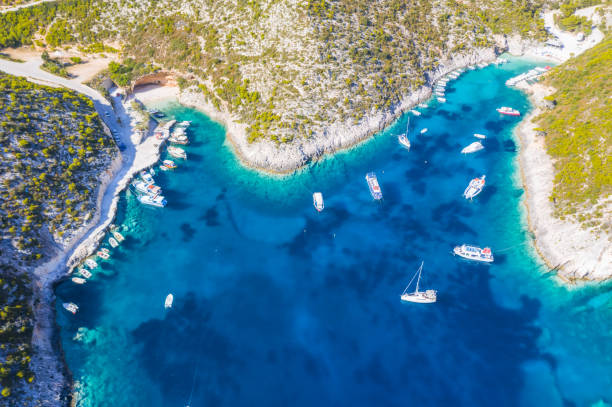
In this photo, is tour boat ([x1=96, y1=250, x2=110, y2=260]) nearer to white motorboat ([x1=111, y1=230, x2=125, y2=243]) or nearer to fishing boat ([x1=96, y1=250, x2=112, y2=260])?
fishing boat ([x1=96, y1=250, x2=112, y2=260])

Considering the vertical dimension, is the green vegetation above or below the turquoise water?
above

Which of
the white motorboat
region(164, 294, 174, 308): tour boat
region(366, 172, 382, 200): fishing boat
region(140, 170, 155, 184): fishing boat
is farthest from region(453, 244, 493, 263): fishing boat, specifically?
region(140, 170, 155, 184): fishing boat

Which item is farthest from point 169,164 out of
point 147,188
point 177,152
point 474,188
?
point 474,188

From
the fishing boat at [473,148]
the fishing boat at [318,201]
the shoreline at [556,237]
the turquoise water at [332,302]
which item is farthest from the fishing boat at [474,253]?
the fishing boat at [473,148]

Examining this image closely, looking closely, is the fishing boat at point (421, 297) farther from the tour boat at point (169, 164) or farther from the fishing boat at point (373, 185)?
the tour boat at point (169, 164)

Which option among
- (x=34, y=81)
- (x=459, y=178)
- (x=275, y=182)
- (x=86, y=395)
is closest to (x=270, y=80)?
(x=275, y=182)

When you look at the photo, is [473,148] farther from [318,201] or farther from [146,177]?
[146,177]
